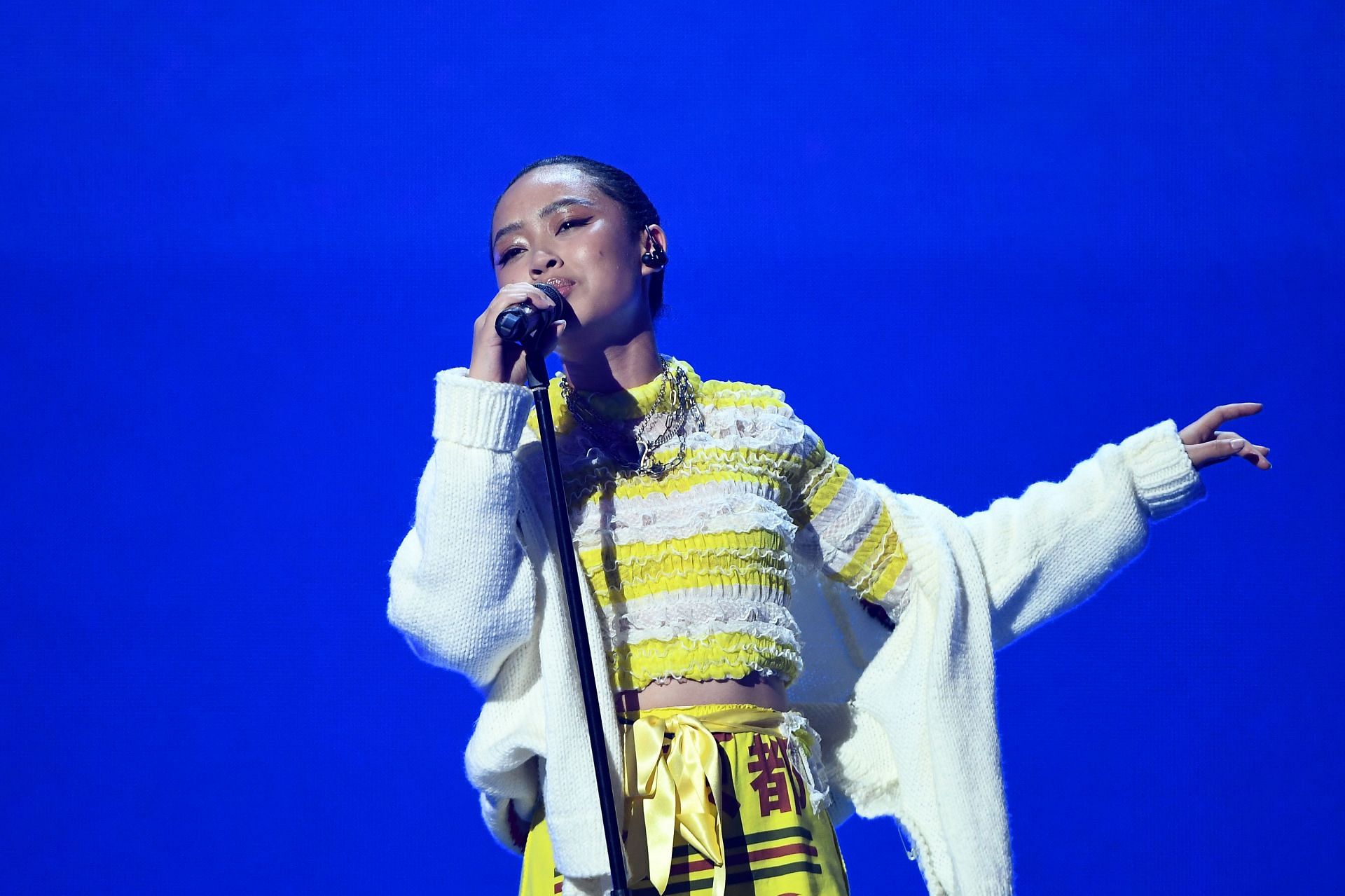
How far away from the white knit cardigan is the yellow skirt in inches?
1.4

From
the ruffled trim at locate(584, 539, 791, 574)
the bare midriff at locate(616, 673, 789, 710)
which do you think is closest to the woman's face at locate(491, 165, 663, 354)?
the ruffled trim at locate(584, 539, 791, 574)

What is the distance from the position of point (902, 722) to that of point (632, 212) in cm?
54

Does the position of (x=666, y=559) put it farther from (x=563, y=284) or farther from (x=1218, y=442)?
(x=1218, y=442)

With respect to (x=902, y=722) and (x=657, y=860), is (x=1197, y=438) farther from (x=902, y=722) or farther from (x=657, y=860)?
(x=657, y=860)

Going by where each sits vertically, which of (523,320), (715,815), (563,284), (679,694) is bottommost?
(715,815)

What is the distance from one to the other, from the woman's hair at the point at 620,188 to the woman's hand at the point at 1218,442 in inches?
20.6

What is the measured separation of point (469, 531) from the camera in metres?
1.23

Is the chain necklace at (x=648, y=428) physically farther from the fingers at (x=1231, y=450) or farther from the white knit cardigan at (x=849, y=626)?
the fingers at (x=1231, y=450)

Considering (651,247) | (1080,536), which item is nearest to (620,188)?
(651,247)

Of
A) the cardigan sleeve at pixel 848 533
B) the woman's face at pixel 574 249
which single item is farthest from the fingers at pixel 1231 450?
the woman's face at pixel 574 249

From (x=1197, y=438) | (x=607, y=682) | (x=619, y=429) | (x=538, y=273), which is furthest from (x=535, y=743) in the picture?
(x=1197, y=438)

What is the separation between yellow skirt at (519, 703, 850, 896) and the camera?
128 cm

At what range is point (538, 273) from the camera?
140 cm

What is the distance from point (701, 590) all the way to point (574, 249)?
33 centimetres
